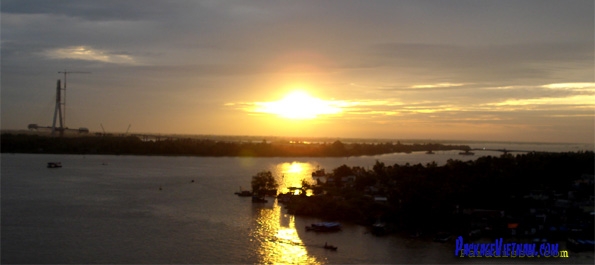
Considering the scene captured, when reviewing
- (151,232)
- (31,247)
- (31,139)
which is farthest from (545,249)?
(31,139)

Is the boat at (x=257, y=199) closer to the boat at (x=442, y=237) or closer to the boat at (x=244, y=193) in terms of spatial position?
the boat at (x=244, y=193)

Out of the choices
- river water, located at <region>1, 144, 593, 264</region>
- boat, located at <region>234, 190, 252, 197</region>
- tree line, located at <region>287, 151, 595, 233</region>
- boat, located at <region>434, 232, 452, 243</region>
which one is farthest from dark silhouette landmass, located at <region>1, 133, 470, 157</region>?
boat, located at <region>434, 232, 452, 243</region>

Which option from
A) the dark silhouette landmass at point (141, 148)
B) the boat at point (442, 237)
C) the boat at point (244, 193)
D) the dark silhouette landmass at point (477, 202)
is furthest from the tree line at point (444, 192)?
the dark silhouette landmass at point (141, 148)

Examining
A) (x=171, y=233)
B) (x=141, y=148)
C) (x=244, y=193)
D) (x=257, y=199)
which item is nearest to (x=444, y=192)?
(x=257, y=199)

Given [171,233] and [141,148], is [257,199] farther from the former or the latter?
[141,148]

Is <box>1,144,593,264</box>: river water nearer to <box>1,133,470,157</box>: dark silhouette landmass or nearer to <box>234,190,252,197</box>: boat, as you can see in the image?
<box>234,190,252,197</box>: boat

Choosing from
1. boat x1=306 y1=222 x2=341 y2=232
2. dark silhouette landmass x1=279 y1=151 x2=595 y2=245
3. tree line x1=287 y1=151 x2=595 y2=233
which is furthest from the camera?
tree line x1=287 y1=151 x2=595 y2=233

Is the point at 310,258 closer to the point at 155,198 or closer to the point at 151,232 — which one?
the point at 151,232

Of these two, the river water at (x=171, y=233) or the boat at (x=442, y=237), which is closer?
the river water at (x=171, y=233)

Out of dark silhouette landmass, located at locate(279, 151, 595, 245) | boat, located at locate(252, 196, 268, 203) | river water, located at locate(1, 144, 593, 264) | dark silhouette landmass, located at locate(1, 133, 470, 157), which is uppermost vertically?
dark silhouette landmass, located at locate(1, 133, 470, 157)
